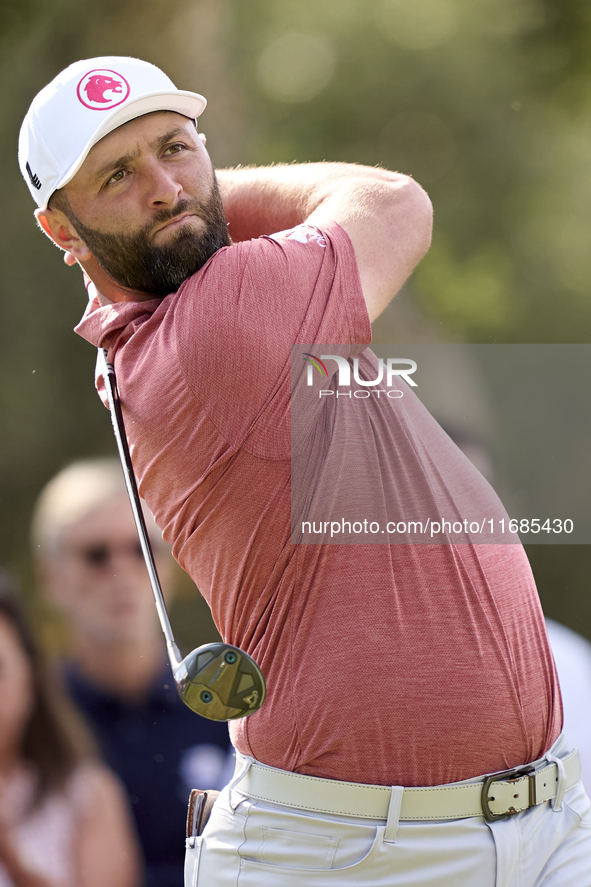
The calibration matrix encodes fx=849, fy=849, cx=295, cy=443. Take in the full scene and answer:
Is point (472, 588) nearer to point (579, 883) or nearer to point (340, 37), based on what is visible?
point (579, 883)

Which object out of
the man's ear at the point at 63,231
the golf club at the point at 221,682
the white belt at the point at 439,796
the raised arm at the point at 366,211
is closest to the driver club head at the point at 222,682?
the golf club at the point at 221,682

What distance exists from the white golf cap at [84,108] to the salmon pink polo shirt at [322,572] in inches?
8.9

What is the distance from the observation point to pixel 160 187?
3.53 ft

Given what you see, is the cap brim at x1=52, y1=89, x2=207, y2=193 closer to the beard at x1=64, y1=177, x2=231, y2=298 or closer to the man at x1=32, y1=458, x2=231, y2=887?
the beard at x1=64, y1=177, x2=231, y2=298

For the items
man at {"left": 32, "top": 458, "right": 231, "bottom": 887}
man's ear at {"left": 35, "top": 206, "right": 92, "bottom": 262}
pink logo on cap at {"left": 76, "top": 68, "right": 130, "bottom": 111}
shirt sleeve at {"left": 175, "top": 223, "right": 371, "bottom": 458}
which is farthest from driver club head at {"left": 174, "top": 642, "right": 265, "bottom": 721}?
man at {"left": 32, "top": 458, "right": 231, "bottom": 887}

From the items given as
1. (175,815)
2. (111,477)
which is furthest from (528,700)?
(111,477)

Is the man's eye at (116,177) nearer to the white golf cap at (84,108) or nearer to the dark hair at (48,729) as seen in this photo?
the white golf cap at (84,108)

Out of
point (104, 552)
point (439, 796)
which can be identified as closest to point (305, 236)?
point (439, 796)

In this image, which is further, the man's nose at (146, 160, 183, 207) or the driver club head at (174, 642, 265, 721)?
the man's nose at (146, 160, 183, 207)

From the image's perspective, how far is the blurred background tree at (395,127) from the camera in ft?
9.95

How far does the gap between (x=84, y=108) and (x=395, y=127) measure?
7.29ft

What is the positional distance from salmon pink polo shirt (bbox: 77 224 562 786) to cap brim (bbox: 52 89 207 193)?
0.21 meters

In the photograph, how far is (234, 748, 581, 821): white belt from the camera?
979mm

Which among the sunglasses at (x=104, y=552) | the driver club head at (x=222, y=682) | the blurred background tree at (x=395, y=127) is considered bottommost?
the driver club head at (x=222, y=682)
